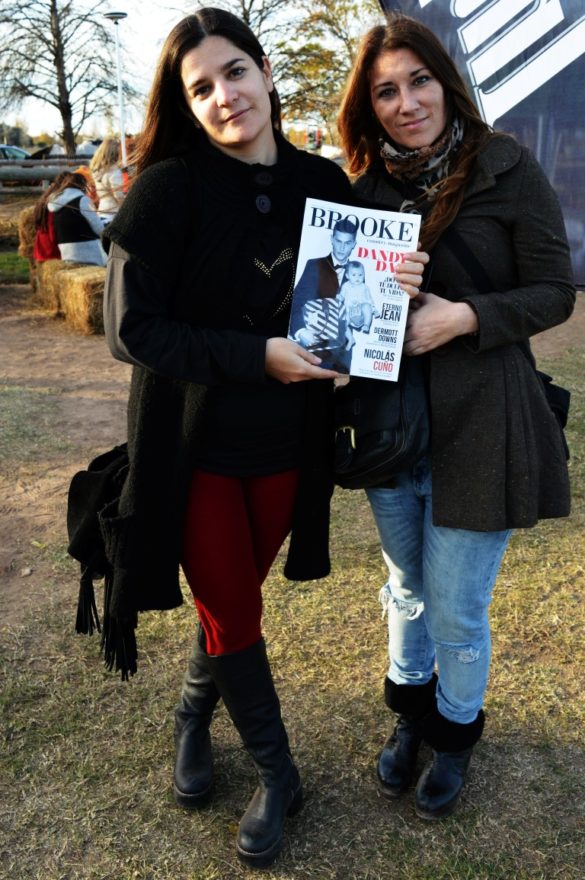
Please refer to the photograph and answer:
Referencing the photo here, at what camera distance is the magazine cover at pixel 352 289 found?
1701mm

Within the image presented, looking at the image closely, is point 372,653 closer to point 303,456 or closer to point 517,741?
point 517,741

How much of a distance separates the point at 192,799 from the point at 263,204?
1589 millimetres

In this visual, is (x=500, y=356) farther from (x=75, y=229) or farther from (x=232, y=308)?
(x=75, y=229)

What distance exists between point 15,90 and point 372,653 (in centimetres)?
3183

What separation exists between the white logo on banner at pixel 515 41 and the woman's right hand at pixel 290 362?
56.0 inches

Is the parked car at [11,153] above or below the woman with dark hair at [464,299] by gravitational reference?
above

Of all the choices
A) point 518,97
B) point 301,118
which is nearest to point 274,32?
point 301,118

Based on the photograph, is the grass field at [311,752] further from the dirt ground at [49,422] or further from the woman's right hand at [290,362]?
the woman's right hand at [290,362]

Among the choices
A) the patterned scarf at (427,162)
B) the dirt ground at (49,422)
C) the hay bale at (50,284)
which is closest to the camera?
the patterned scarf at (427,162)

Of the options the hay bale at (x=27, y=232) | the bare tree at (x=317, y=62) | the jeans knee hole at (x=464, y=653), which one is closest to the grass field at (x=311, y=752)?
the jeans knee hole at (x=464, y=653)

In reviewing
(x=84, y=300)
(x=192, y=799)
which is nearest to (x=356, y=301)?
(x=192, y=799)

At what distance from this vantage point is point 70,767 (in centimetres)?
240

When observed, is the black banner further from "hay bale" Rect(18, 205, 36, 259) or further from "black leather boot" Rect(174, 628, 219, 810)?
"hay bale" Rect(18, 205, 36, 259)

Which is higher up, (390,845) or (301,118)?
(301,118)
